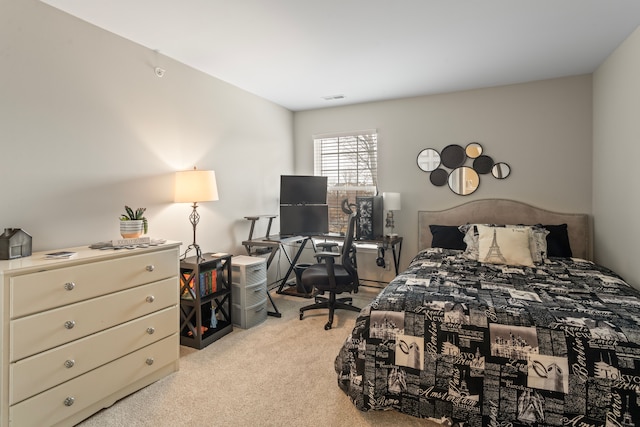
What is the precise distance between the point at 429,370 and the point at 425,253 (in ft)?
5.70

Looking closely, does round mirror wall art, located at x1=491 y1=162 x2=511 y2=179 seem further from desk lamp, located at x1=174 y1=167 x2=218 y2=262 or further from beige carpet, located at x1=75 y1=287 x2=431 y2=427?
desk lamp, located at x1=174 y1=167 x2=218 y2=262

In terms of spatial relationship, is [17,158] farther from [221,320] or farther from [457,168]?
[457,168]

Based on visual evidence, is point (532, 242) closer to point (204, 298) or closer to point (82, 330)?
point (204, 298)

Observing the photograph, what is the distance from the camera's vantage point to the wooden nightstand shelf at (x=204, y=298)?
108 inches

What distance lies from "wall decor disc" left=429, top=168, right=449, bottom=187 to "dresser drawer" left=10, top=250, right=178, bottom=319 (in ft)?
10.2

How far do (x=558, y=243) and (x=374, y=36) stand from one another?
2699 mm

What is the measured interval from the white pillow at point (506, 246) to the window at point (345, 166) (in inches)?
65.8

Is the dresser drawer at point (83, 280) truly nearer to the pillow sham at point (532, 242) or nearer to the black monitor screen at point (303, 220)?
the black monitor screen at point (303, 220)

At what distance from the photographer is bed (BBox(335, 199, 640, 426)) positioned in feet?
5.17

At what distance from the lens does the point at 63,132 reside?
2.22m

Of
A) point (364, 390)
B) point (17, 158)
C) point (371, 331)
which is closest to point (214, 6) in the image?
point (17, 158)

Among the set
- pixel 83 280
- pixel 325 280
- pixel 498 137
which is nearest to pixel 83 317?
pixel 83 280

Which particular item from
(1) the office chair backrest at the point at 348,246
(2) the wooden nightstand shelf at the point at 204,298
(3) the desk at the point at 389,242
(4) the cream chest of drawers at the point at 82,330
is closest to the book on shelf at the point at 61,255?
(4) the cream chest of drawers at the point at 82,330

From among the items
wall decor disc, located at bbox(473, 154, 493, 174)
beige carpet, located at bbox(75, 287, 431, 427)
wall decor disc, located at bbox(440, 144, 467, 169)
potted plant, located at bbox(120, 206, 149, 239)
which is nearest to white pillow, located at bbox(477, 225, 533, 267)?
wall decor disc, located at bbox(473, 154, 493, 174)
